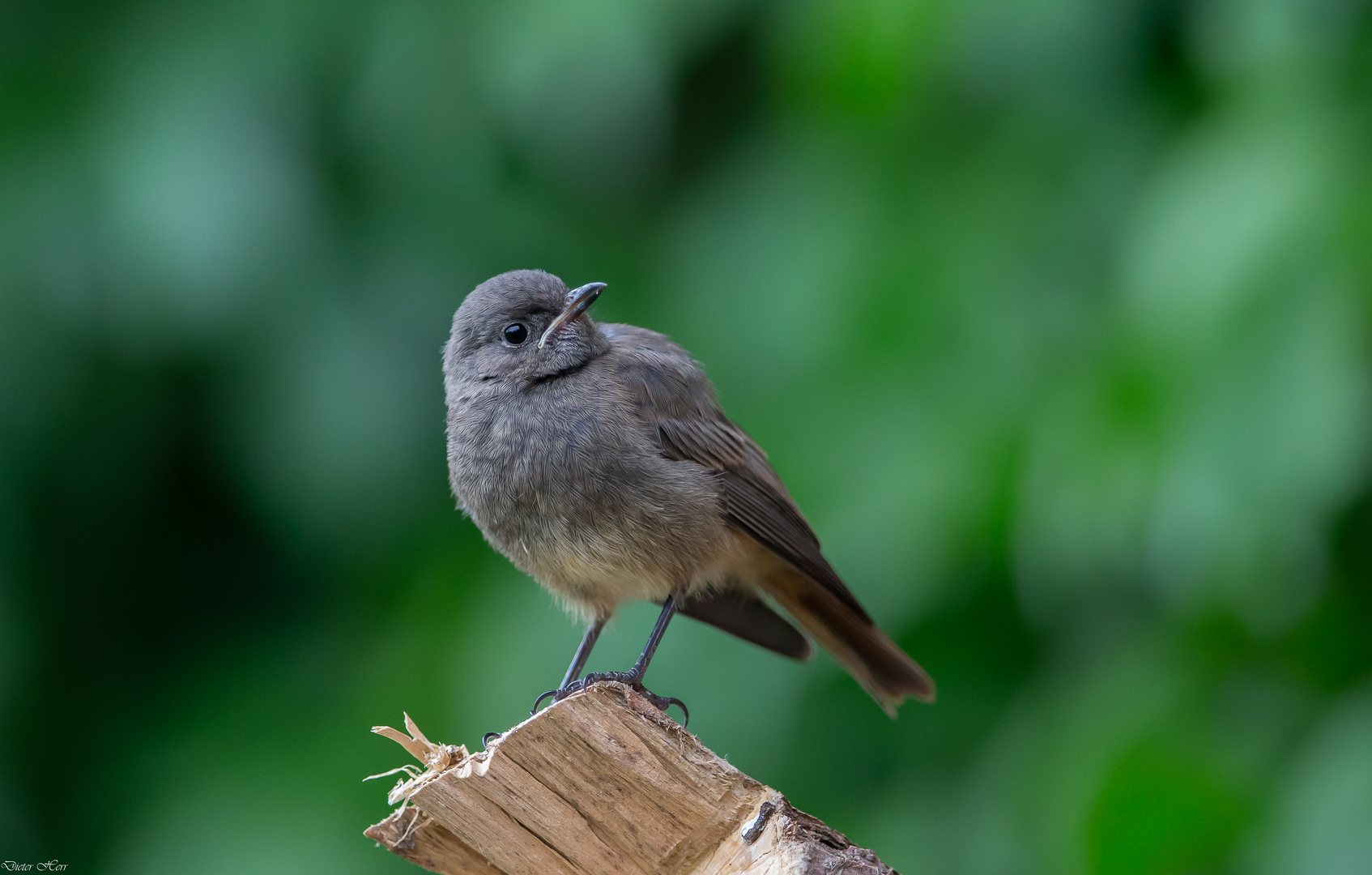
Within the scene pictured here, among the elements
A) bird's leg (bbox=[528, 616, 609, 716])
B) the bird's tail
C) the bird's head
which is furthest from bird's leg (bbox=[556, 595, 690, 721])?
the bird's head

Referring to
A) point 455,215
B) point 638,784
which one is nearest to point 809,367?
point 455,215

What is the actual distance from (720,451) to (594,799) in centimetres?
145

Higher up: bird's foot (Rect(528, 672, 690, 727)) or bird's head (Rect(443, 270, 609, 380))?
bird's head (Rect(443, 270, 609, 380))

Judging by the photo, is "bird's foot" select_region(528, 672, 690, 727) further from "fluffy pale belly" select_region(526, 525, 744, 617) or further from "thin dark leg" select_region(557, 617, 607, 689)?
"thin dark leg" select_region(557, 617, 607, 689)

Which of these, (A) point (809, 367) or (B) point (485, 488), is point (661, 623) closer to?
(B) point (485, 488)

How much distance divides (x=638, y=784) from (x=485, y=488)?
3.96 feet

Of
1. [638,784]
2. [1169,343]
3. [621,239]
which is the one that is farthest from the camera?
[621,239]

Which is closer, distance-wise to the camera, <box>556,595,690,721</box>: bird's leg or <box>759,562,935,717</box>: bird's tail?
<box>556,595,690,721</box>: bird's leg

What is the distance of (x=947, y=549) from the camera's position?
3932 millimetres

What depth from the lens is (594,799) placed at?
2646 millimetres

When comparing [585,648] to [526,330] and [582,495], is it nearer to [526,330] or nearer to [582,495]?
[582,495]

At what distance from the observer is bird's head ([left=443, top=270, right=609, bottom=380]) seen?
3.87 metres

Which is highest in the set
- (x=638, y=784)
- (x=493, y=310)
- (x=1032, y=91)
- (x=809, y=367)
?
(x=1032, y=91)

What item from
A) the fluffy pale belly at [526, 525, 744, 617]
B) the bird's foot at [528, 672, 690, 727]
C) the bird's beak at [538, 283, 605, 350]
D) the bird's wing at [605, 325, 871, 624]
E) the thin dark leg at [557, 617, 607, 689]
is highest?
the bird's beak at [538, 283, 605, 350]
